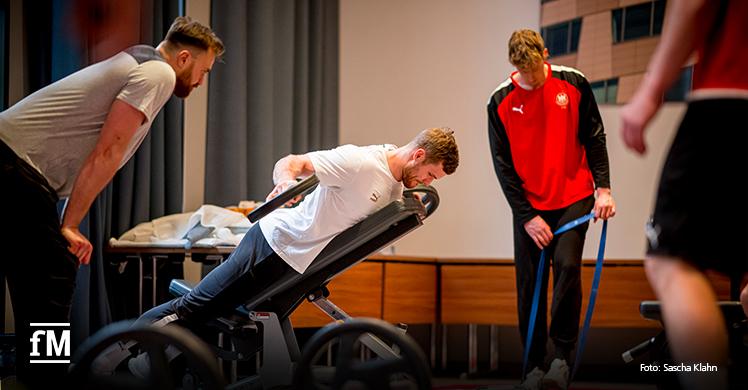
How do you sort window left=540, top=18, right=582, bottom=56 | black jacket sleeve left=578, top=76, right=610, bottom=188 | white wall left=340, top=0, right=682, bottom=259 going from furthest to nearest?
white wall left=340, top=0, right=682, bottom=259 < window left=540, top=18, right=582, bottom=56 < black jacket sleeve left=578, top=76, right=610, bottom=188

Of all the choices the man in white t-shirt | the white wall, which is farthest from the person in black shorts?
→ the white wall

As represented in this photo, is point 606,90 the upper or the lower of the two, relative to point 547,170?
upper

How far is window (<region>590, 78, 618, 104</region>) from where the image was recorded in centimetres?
493

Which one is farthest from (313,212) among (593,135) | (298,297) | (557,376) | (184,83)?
(593,135)

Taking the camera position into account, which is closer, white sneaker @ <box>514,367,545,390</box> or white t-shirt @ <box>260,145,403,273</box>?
white t-shirt @ <box>260,145,403,273</box>

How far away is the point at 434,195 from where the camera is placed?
2871 millimetres

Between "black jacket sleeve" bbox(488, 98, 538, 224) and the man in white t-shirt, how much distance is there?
32.6 inches

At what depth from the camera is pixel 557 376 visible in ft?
10.5

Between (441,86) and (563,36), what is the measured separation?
0.82 meters

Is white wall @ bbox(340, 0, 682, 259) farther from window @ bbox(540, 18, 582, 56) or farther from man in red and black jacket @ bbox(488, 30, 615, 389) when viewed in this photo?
man in red and black jacket @ bbox(488, 30, 615, 389)

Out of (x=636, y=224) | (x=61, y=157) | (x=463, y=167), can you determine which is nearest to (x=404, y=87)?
(x=463, y=167)

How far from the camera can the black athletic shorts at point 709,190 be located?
151 centimetres

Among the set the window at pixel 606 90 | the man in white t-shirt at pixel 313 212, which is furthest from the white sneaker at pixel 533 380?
the window at pixel 606 90

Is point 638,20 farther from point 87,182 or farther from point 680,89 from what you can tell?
point 87,182
